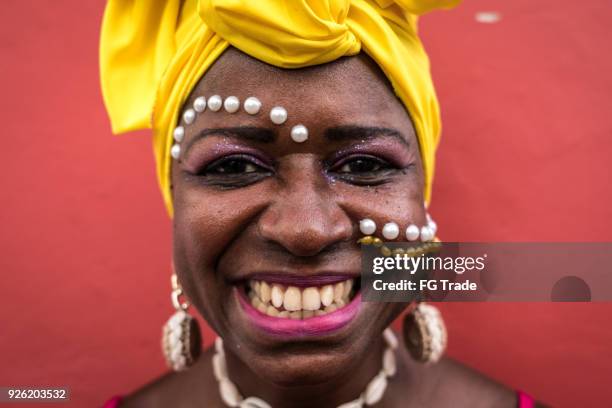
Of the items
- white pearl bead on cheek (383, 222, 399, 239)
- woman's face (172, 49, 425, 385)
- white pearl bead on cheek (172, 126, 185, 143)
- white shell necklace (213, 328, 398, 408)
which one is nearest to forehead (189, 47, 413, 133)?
woman's face (172, 49, 425, 385)

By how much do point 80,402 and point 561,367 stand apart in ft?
5.09

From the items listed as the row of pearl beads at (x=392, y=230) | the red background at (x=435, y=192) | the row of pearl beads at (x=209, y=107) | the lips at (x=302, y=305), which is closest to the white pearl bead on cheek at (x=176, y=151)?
the row of pearl beads at (x=209, y=107)

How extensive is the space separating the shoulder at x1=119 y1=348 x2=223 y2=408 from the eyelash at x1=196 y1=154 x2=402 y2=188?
0.65 m

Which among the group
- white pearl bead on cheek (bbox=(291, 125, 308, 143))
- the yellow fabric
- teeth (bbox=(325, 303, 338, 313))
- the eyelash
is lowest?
teeth (bbox=(325, 303, 338, 313))

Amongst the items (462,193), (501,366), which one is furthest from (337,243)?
(501,366)

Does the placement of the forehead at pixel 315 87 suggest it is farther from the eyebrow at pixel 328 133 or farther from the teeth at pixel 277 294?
the teeth at pixel 277 294

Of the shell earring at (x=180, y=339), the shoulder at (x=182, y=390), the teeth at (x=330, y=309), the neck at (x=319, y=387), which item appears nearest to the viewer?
the teeth at (x=330, y=309)

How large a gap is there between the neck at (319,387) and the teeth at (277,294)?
0.26 m

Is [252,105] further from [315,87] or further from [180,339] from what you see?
[180,339]

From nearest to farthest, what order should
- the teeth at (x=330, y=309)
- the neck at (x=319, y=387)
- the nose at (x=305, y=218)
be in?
the nose at (x=305, y=218) → the teeth at (x=330, y=309) → the neck at (x=319, y=387)

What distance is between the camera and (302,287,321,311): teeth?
3.58 feet

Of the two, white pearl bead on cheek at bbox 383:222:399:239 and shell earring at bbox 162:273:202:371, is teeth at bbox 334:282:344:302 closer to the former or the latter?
white pearl bead on cheek at bbox 383:222:399:239

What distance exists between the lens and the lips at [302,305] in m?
1.09

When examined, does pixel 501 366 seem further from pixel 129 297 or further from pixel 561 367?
pixel 129 297
